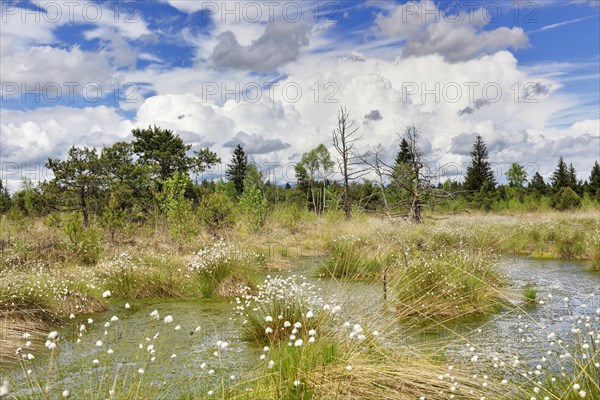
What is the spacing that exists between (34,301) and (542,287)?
9.74 meters

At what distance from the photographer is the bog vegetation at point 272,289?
161 inches

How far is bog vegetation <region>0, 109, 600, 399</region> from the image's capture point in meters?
4.09

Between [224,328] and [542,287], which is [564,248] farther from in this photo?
[224,328]

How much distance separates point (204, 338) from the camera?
7094 mm

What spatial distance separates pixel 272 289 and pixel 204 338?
116 cm

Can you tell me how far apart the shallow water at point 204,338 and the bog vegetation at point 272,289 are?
7 cm

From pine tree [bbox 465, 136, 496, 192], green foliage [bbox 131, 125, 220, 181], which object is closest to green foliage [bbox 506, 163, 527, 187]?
pine tree [bbox 465, 136, 496, 192]

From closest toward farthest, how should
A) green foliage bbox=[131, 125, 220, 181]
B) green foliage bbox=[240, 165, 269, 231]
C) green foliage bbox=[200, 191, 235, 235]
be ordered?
green foliage bbox=[200, 191, 235, 235] → green foliage bbox=[240, 165, 269, 231] → green foliage bbox=[131, 125, 220, 181]

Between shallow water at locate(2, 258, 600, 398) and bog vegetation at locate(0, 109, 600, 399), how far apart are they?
2.7 inches

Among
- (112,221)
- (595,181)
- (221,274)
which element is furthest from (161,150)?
(595,181)

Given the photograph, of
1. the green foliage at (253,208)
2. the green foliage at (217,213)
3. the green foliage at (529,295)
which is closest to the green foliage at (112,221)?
the green foliage at (217,213)

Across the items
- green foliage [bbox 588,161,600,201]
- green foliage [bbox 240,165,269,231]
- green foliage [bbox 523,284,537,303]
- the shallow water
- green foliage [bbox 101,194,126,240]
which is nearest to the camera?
the shallow water

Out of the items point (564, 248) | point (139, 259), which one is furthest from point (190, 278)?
point (564, 248)

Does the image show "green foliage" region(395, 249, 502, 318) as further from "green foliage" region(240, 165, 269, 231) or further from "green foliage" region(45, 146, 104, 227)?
"green foliage" region(45, 146, 104, 227)
